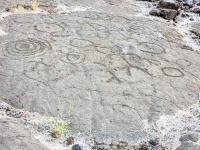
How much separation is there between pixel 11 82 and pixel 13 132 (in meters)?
0.98

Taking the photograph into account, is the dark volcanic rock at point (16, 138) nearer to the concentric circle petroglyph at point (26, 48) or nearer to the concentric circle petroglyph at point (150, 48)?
the concentric circle petroglyph at point (26, 48)

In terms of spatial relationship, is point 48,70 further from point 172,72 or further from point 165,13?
point 165,13

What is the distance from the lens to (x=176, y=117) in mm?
2871

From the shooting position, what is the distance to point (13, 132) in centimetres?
221

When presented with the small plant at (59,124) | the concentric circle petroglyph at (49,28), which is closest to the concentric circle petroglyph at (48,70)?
the small plant at (59,124)

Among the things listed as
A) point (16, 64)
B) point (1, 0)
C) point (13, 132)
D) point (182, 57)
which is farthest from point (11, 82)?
point (1, 0)

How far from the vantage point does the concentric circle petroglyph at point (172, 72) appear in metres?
3.58

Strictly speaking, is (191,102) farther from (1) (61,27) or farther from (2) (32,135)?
(1) (61,27)

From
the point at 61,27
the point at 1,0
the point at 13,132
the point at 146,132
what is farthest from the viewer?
the point at 1,0

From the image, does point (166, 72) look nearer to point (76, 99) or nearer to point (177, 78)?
point (177, 78)

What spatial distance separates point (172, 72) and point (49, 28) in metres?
1.92

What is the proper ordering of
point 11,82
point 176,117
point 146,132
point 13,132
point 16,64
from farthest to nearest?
point 16,64 → point 11,82 → point 176,117 → point 146,132 → point 13,132

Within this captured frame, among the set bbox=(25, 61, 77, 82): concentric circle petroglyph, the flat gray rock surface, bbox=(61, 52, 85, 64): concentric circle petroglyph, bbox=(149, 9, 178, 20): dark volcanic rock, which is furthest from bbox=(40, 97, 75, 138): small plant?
bbox=(149, 9, 178, 20): dark volcanic rock

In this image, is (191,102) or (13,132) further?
(191,102)
